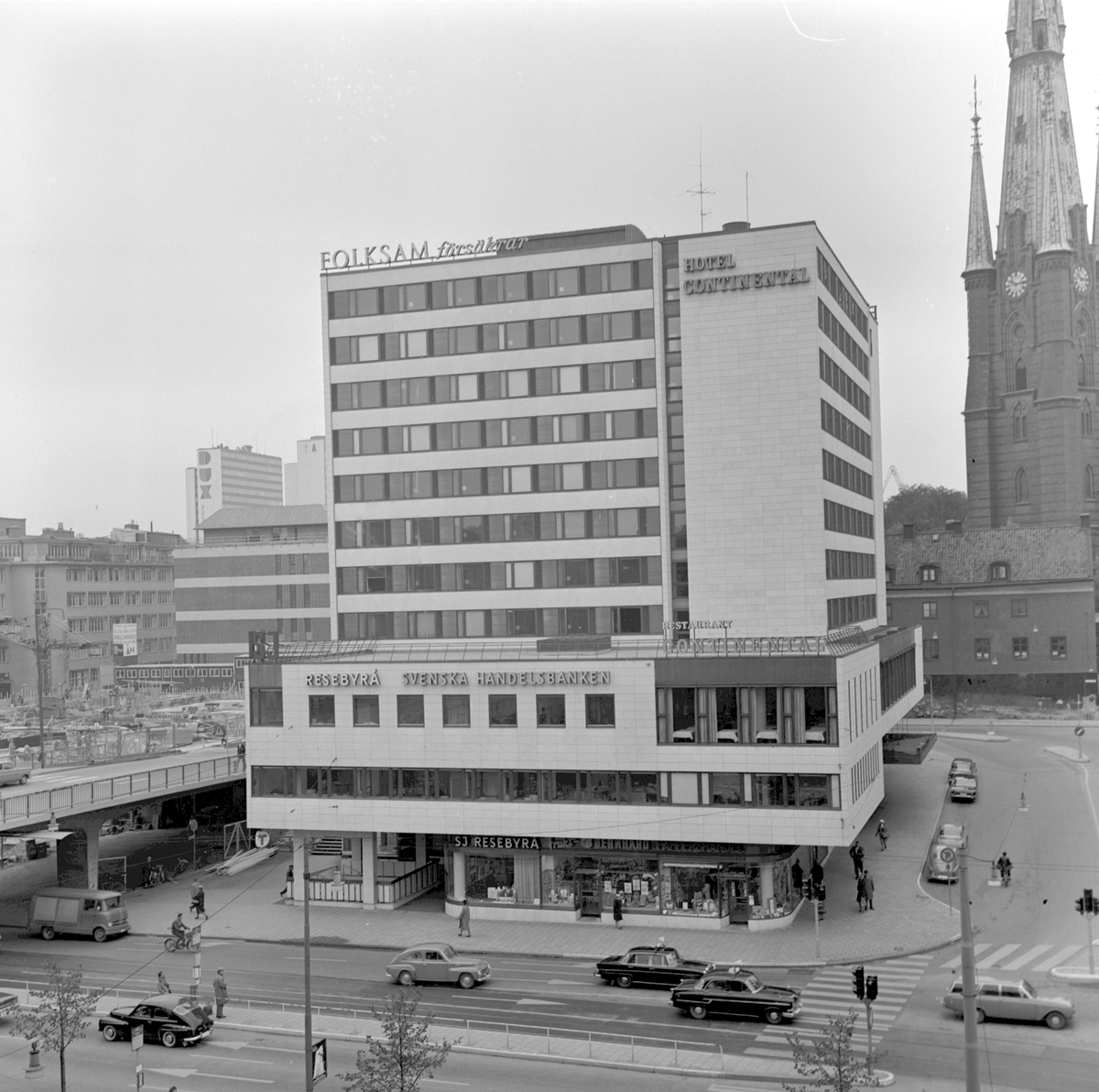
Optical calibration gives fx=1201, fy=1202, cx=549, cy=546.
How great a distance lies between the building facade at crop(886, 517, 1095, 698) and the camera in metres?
115

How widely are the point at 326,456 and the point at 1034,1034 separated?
47845 mm

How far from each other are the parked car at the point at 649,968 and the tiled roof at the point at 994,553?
83.6 meters

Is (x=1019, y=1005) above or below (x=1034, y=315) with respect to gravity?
below

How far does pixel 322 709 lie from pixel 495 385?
67.1 feet

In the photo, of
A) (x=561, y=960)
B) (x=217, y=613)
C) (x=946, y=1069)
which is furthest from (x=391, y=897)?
(x=217, y=613)

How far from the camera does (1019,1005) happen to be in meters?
38.1

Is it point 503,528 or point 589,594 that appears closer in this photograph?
point 589,594

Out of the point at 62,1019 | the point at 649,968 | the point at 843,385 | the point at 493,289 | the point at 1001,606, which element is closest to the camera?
the point at 62,1019

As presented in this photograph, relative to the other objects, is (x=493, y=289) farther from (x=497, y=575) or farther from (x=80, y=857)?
(x=80, y=857)

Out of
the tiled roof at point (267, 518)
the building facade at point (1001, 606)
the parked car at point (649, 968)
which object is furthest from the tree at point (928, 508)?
the parked car at point (649, 968)

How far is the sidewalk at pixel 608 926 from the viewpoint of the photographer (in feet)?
159

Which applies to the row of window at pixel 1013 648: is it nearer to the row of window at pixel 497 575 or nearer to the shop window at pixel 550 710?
the row of window at pixel 497 575

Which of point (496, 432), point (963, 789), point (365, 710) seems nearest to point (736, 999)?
point (365, 710)

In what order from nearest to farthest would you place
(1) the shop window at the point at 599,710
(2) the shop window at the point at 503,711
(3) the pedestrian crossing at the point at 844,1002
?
1. (3) the pedestrian crossing at the point at 844,1002
2. (1) the shop window at the point at 599,710
3. (2) the shop window at the point at 503,711
